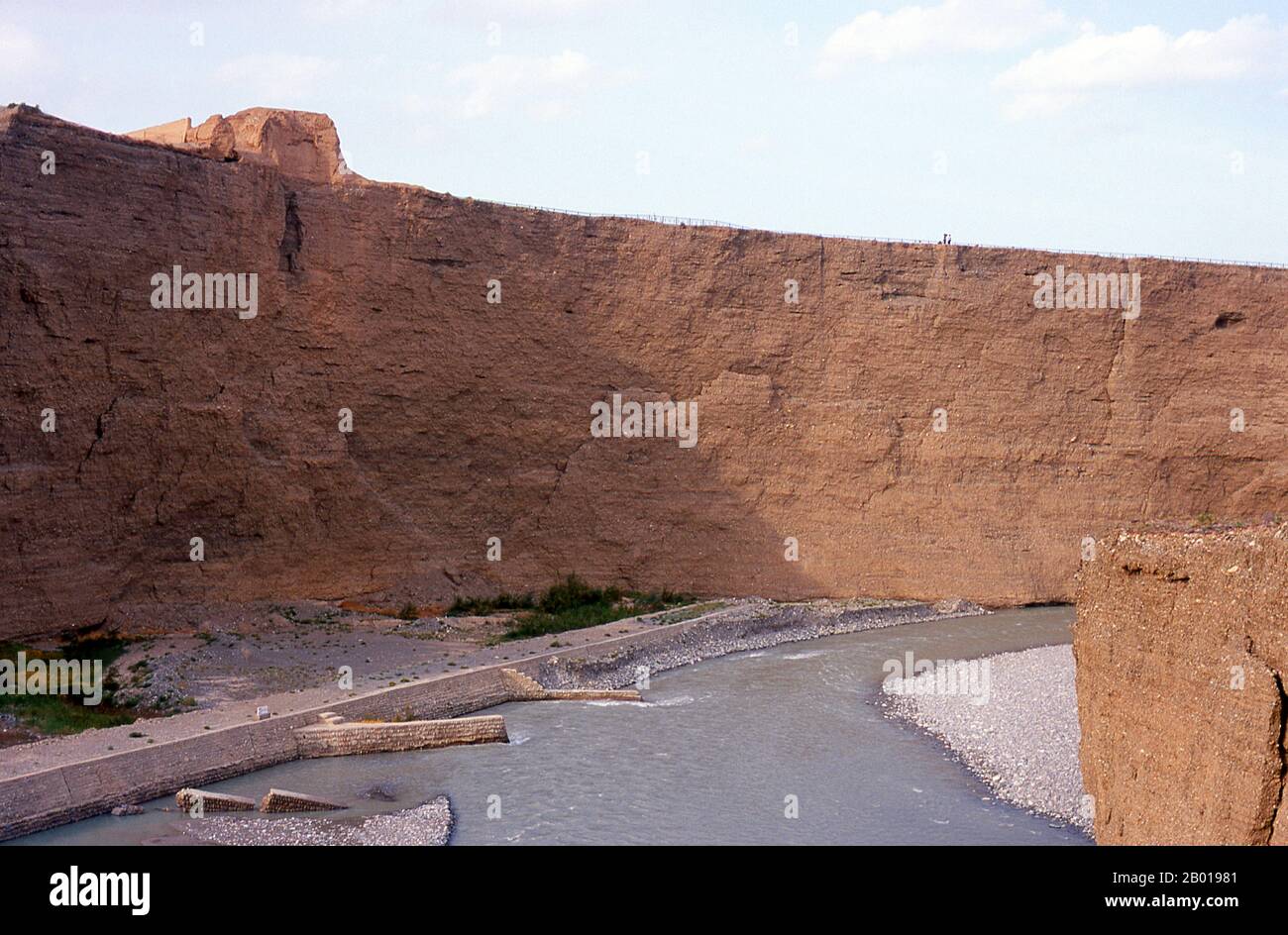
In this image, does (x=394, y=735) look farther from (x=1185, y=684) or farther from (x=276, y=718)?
(x=1185, y=684)

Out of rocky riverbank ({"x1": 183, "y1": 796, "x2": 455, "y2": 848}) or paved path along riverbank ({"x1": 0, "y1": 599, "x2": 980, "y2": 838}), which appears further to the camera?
paved path along riverbank ({"x1": 0, "y1": 599, "x2": 980, "y2": 838})

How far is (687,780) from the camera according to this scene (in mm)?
11875

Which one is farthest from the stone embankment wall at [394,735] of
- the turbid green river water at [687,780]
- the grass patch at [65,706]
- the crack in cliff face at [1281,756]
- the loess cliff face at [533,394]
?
the crack in cliff face at [1281,756]

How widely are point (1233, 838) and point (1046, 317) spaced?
20.8 m

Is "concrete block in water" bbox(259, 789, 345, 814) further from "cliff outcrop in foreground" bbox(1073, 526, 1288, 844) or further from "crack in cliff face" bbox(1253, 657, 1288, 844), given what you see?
"crack in cliff face" bbox(1253, 657, 1288, 844)

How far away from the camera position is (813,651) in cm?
1933

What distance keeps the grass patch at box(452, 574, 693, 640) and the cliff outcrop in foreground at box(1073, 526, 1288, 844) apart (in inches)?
477

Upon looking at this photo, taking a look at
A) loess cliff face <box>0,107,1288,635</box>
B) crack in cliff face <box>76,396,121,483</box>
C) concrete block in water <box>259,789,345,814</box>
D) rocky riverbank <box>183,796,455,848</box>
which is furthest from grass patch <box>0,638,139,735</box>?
rocky riverbank <box>183,796,455,848</box>

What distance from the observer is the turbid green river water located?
10.3 meters

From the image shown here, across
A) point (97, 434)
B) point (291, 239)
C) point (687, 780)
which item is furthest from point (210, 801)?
point (291, 239)

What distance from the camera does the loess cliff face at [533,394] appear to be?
16.5m

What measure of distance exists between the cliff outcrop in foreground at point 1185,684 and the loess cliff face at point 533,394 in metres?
13.8

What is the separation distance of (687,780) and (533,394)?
11.4 metres
